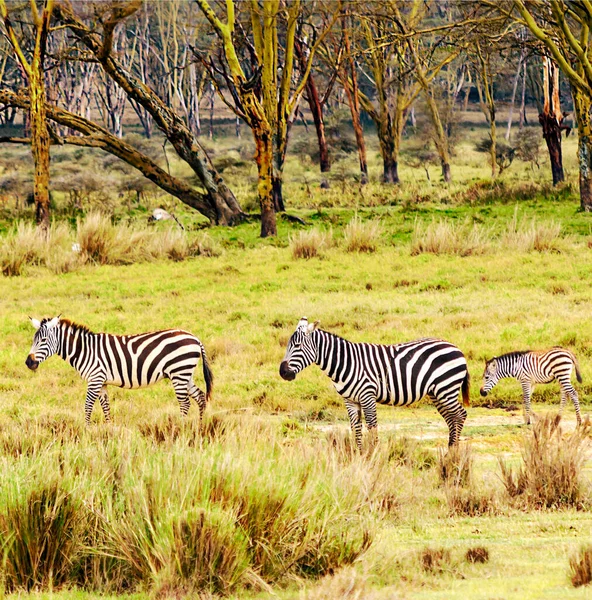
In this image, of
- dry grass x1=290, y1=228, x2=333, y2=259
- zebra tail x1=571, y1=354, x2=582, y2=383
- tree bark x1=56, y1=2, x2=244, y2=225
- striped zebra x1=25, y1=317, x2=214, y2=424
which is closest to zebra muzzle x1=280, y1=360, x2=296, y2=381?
striped zebra x1=25, y1=317, x2=214, y2=424

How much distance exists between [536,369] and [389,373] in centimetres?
227

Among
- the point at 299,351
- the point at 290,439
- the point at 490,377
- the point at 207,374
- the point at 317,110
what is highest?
the point at 317,110

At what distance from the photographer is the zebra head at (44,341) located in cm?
855

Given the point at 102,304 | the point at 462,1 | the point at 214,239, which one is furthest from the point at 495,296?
the point at 462,1

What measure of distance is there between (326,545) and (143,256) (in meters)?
14.9

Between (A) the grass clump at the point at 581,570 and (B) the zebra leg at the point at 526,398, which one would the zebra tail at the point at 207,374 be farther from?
(A) the grass clump at the point at 581,570

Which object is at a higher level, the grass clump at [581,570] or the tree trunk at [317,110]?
the tree trunk at [317,110]

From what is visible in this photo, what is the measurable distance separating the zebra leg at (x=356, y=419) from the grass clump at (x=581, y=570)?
282 centimetres

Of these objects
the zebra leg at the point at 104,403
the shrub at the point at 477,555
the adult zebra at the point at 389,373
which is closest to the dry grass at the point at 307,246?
the zebra leg at the point at 104,403

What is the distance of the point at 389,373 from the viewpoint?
25.9 ft

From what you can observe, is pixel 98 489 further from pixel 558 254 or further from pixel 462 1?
pixel 462 1

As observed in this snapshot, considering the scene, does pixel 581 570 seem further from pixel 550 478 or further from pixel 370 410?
pixel 370 410

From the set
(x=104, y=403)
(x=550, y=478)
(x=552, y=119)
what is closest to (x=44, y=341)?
(x=104, y=403)

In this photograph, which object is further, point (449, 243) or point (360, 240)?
point (360, 240)
